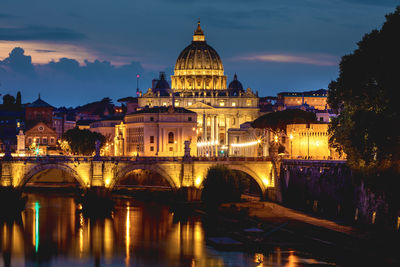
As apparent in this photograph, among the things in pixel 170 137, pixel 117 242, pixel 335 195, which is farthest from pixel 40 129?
pixel 335 195

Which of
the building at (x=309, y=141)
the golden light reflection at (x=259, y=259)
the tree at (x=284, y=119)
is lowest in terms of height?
the golden light reflection at (x=259, y=259)

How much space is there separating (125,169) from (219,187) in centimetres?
1048

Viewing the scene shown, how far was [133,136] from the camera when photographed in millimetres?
159000

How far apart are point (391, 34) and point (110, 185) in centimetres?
3658

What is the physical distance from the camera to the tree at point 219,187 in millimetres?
81875

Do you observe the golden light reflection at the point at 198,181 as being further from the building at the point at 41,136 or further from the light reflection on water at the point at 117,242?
the building at the point at 41,136

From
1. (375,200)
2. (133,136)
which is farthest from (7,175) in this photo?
(133,136)

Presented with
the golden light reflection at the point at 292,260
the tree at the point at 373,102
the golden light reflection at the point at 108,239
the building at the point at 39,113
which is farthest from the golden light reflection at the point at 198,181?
the building at the point at 39,113

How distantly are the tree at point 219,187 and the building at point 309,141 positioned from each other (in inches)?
527

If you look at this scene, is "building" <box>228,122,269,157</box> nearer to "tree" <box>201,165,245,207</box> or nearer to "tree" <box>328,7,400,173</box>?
"tree" <box>201,165,245,207</box>

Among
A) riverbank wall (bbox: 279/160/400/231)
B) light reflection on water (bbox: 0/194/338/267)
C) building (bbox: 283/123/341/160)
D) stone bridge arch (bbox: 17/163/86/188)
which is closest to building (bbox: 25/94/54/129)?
building (bbox: 283/123/341/160)

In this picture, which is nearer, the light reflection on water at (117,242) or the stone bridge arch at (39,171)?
the light reflection on water at (117,242)

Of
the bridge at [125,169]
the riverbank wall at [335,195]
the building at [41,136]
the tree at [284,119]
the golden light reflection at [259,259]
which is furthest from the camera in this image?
the building at [41,136]

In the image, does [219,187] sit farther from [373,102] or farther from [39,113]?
[39,113]
